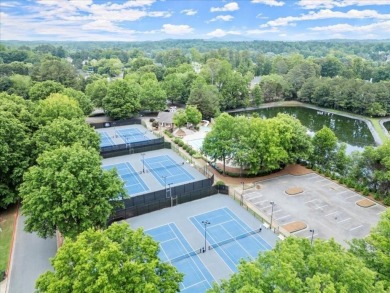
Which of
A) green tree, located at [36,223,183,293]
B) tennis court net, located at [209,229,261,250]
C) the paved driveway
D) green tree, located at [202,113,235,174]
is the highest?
green tree, located at [36,223,183,293]

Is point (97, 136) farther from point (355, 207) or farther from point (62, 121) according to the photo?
point (355, 207)

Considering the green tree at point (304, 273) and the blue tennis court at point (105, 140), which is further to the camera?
the blue tennis court at point (105, 140)

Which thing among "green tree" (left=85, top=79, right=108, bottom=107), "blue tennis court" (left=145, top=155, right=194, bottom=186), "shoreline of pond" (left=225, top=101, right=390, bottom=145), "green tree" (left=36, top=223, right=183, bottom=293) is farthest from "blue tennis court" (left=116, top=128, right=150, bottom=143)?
"green tree" (left=36, top=223, right=183, bottom=293)

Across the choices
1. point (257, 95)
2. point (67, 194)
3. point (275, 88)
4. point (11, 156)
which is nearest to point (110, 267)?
point (67, 194)

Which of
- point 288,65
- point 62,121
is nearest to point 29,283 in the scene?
point 62,121

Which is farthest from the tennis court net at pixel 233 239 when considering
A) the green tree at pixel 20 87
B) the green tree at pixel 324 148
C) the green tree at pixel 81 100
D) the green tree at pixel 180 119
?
the green tree at pixel 20 87

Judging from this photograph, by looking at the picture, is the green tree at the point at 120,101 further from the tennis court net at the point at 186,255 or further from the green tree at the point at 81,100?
the tennis court net at the point at 186,255

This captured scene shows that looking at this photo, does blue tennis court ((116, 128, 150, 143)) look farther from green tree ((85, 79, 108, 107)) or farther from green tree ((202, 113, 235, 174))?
green tree ((202, 113, 235, 174))
